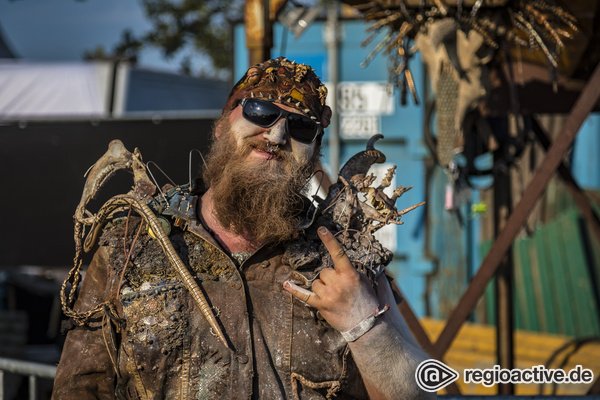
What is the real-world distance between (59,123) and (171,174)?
1.77 m

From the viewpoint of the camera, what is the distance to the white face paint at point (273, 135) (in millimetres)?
3025

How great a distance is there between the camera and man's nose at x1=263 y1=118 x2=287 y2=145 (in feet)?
9.91

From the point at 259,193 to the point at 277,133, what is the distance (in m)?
0.17

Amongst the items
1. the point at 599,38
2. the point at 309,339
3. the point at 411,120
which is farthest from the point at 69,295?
the point at 411,120

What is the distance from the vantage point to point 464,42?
18.4 ft

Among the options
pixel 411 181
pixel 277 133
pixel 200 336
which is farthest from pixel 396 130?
pixel 200 336

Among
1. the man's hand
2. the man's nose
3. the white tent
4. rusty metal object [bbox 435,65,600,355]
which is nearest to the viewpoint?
the man's hand

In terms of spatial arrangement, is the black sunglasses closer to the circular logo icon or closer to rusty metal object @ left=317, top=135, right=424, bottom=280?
rusty metal object @ left=317, top=135, right=424, bottom=280

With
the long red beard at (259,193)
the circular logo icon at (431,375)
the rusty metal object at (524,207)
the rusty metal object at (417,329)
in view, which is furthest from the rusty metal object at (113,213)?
the rusty metal object at (524,207)

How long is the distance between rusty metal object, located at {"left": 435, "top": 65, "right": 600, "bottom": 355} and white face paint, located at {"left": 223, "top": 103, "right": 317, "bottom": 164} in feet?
7.74

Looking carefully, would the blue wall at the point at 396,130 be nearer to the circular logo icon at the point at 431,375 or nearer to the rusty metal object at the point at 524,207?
the rusty metal object at the point at 524,207

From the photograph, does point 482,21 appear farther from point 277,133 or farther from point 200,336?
point 200,336

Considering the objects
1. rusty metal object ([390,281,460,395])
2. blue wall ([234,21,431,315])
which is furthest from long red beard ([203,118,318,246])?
blue wall ([234,21,431,315])

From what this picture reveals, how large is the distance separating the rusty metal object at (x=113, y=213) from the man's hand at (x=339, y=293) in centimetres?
29
